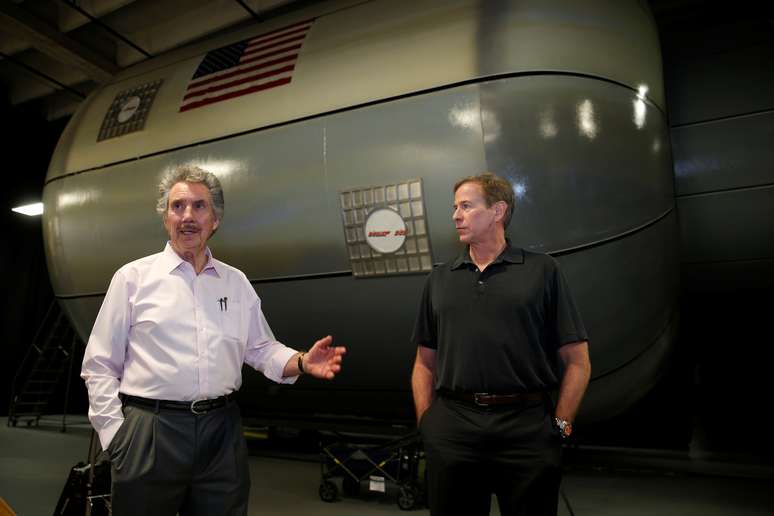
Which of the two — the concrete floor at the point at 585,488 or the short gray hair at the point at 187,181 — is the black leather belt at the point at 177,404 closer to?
the short gray hair at the point at 187,181

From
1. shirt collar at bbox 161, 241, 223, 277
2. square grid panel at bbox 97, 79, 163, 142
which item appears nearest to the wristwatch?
shirt collar at bbox 161, 241, 223, 277

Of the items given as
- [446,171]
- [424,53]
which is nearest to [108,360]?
[446,171]

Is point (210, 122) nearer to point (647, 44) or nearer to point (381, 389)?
point (381, 389)

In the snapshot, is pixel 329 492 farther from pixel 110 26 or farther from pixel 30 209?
pixel 30 209

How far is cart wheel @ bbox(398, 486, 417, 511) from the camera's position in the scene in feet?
9.95

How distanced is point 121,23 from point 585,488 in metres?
5.66

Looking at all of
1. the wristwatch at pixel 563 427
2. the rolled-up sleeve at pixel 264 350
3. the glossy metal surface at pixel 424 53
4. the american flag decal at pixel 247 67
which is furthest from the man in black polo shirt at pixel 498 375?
the american flag decal at pixel 247 67

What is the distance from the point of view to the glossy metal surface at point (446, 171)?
2.31 metres

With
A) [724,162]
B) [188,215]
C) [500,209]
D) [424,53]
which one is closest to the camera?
[188,215]

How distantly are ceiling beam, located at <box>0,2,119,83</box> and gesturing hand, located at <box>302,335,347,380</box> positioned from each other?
428 cm

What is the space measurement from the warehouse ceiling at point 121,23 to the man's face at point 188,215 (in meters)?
3.86

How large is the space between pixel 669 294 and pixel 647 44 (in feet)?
3.81

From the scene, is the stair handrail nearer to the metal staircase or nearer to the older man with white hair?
the metal staircase

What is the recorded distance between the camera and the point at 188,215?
150cm
